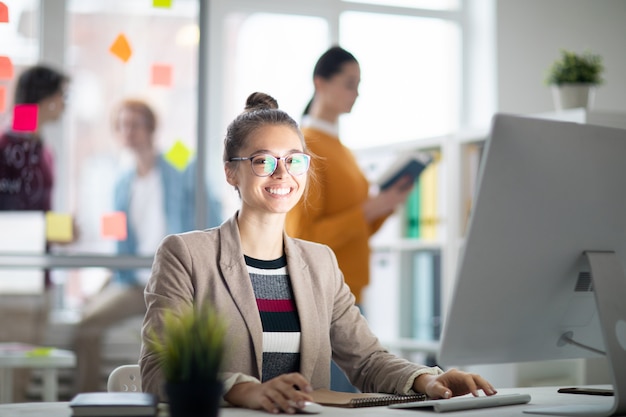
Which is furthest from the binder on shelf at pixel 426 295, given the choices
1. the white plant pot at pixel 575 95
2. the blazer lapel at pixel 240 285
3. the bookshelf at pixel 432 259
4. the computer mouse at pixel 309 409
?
the computer mouse at pixel 309 409

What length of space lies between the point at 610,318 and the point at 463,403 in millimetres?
289

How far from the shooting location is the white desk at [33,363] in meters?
3.29

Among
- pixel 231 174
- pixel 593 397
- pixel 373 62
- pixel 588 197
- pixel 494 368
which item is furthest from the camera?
pixel 373 62

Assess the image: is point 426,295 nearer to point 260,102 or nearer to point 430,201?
point 430,201

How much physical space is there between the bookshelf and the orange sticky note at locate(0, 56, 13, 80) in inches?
66.6

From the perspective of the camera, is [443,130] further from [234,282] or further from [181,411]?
[181,411]

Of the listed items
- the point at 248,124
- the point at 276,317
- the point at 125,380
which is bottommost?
the point at 125,380

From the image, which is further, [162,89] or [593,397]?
[162,89]

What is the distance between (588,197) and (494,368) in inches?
99.4

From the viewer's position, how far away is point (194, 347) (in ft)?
3.60

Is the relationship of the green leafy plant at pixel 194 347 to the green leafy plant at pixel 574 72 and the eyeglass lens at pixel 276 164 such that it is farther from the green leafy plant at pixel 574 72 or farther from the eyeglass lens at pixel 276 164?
the green leafy plant at pixel 574 72

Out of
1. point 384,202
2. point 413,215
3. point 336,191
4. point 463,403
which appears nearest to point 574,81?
point 413,215

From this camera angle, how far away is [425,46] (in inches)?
202

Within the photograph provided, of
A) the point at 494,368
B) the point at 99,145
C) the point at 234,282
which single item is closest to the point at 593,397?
the point at 234,282
